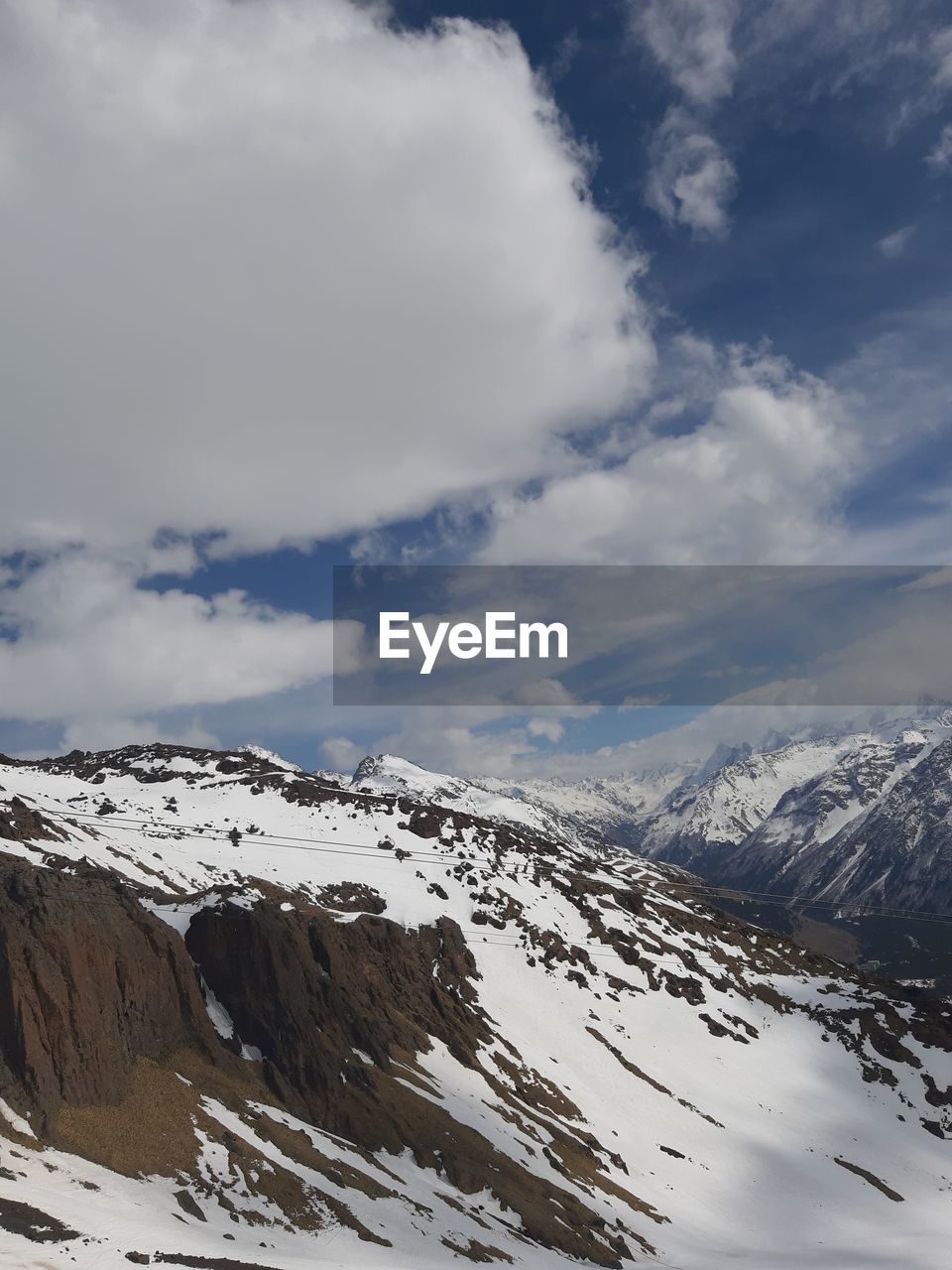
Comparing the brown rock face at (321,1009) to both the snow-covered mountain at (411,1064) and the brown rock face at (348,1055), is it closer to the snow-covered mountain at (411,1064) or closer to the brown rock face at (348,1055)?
the brown rock face at (348,1055)

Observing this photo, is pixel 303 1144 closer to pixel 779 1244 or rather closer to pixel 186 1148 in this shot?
pixel 186 1148

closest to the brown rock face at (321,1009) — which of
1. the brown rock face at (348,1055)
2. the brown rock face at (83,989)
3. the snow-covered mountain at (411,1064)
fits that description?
the brown rock face at (348,1055)

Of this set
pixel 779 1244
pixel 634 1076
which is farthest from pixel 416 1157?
pixel 634 1076

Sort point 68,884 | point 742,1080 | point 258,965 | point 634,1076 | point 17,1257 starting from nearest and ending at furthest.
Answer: point 17,1257, point 68,884, point 258,965, point 634,1076, point 742,1080

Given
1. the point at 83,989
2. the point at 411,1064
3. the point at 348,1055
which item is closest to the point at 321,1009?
the point at 348,1055

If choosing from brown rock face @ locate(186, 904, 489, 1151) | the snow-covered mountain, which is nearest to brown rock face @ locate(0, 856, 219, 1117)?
the snow-covered mountain
